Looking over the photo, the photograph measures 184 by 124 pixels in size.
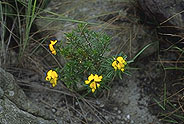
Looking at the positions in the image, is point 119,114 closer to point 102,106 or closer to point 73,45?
point 102,106

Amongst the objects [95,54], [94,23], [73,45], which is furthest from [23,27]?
[95,54]

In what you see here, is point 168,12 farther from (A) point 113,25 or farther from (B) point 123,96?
(B) point 123,96

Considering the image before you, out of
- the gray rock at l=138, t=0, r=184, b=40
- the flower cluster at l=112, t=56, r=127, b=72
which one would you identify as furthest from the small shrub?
the gray rock at l=138, t=0, r=184, b=40

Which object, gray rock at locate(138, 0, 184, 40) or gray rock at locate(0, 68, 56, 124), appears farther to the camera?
gray rock at locate(138, 0, 184, 40)

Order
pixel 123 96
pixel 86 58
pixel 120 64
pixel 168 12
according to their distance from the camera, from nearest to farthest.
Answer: pixel 120 64 → pixel 86 58 → pixel 168 12 → pixel 123 96

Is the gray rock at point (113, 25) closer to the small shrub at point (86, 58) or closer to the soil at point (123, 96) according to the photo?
the soil at point (123, 96)

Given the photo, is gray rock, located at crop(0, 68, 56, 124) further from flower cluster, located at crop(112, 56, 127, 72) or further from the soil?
flower cluster, located at crop(112, 56, 127, 72)

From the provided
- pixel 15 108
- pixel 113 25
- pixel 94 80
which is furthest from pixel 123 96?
pixel 15 108

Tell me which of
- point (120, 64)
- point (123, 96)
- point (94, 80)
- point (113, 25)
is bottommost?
point (123, 96)
